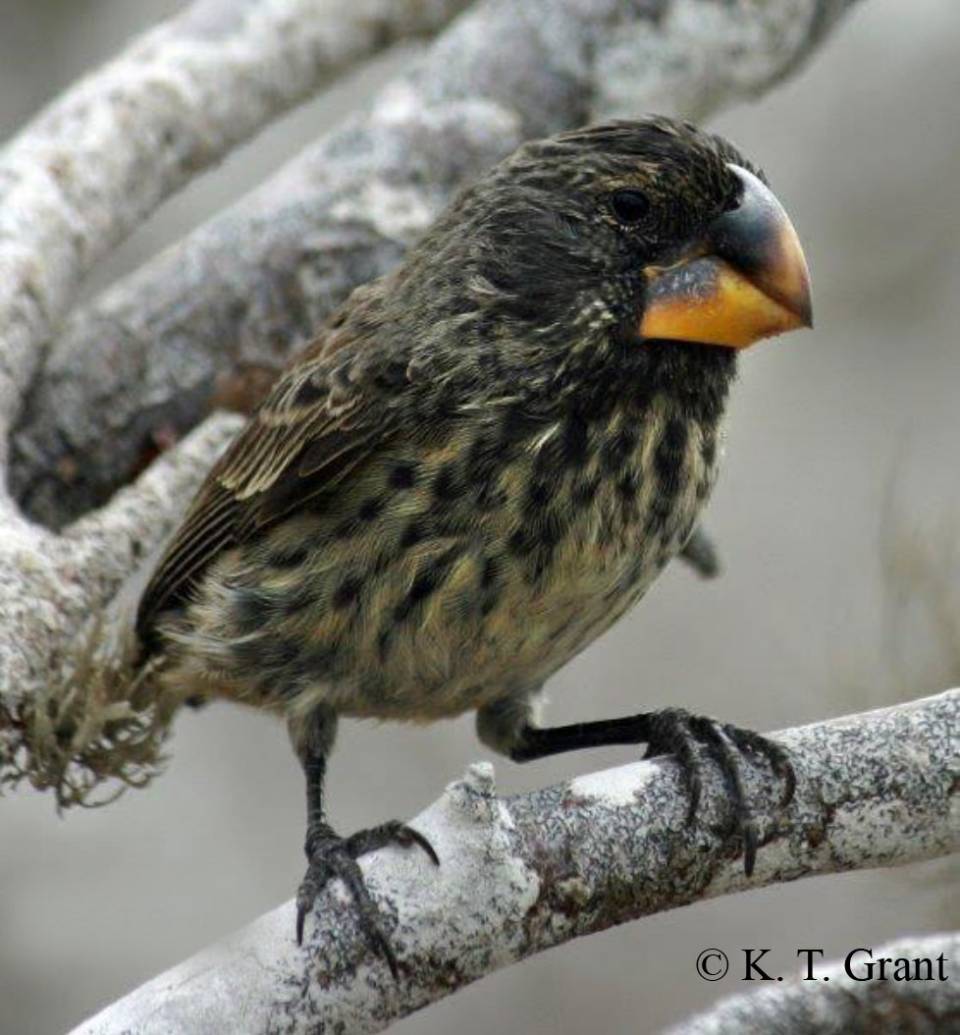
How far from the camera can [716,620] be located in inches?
271

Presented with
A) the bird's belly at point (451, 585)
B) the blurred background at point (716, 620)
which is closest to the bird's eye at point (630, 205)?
the bird's belly at point (451, 585)

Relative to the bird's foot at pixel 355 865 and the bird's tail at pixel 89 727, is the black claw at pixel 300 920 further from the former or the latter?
the bird's tail at pixel 89 727

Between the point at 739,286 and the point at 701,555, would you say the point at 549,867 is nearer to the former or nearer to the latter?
the point at 739,286

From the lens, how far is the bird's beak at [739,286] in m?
3.24

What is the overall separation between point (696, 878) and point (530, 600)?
709 millimetres

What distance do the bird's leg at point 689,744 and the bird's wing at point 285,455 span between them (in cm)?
64

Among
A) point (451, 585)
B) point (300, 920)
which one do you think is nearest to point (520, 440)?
point (451, 585)

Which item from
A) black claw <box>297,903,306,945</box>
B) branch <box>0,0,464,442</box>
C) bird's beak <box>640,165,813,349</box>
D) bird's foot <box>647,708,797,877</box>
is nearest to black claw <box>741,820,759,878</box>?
bird's foot <box>647,708,797,877</box>

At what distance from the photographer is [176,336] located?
427cm

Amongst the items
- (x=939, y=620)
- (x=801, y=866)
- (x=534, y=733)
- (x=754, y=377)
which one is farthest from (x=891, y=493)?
(x=754, y=377)

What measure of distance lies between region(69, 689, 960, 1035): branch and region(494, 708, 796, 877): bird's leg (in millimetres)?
20

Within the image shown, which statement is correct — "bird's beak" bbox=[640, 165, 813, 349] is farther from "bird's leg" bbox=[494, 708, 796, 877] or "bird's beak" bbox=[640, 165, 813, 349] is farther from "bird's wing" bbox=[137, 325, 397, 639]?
"bird's leg" bbox=[494, 708, 796, 877]

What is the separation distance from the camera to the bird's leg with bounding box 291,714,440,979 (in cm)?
246

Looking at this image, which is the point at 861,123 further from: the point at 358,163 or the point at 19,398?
the point at 19,398
